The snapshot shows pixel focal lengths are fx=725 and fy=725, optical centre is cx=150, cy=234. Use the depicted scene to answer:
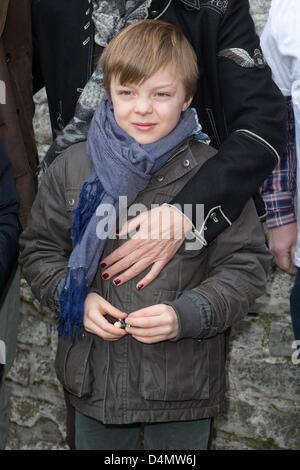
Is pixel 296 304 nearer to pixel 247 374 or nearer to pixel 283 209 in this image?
pixel 283 209

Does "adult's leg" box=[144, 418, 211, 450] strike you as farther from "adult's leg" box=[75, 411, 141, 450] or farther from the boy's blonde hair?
the boy's blonde hair

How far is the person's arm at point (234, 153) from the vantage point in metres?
2.15

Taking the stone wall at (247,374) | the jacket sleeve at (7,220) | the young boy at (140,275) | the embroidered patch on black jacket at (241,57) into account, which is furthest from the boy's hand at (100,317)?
the stone wall at (247,374)

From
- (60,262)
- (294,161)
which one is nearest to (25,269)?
(60,262)

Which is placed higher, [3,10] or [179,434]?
[3,10]

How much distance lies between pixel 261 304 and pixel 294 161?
3.30 feet

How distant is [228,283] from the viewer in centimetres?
217

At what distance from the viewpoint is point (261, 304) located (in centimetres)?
330

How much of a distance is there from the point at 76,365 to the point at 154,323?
325 millimetres

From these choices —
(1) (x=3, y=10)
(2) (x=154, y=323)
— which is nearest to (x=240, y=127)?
(2) (x=154, y=323)

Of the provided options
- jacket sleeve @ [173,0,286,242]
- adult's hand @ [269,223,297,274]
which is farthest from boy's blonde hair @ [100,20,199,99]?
adult's hand @ [269,223,297,274]

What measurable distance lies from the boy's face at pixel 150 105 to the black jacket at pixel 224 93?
0.17 meters

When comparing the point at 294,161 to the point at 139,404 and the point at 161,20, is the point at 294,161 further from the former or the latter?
the point at 139,404

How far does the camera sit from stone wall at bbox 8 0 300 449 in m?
3.30
